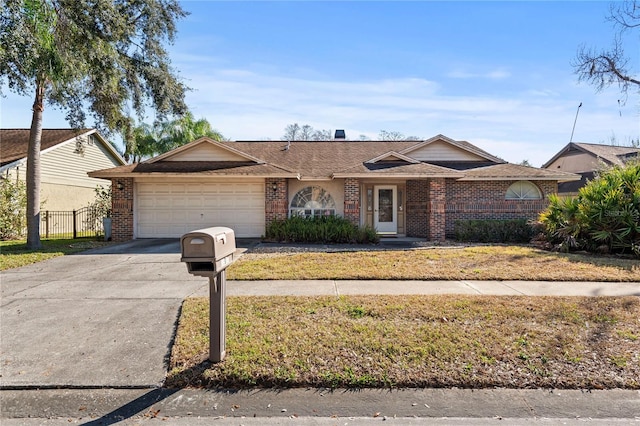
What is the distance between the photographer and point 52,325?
4.76 meters

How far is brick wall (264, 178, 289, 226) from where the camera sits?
13977 millimetres

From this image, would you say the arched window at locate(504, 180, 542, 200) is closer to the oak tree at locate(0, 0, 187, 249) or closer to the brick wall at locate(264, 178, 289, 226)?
the brick wall at locate(264, 178, 289, 226)

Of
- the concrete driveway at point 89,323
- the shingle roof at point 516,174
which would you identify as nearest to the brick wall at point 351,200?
the shingle roof at point 516,174

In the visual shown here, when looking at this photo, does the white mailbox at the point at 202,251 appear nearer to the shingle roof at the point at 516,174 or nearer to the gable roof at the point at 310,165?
the gable roof at the point at 310,165

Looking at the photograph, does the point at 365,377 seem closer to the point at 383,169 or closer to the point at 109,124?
the point at 383,169

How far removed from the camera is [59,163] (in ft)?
64.5

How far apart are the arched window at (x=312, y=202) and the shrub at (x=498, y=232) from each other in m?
5.29

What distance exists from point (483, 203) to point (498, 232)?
1.60 metres

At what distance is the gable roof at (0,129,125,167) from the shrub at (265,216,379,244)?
11709 millimetres

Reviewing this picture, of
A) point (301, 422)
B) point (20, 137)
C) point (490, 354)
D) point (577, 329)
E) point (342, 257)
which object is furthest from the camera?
point (20, 137)

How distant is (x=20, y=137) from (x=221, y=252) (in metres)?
24.0

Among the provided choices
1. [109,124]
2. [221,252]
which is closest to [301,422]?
[221,252]

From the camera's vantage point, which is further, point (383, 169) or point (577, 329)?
point (383, 169)

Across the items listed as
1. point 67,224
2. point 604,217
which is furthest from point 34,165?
point 604,217
